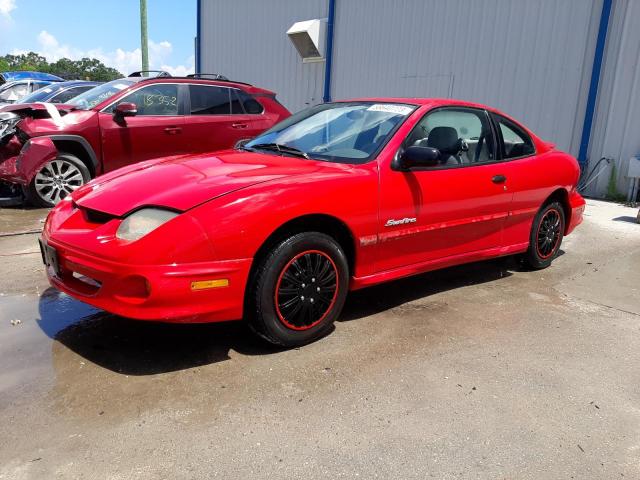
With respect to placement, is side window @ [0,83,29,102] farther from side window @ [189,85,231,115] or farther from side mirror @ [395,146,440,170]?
side mirror @ [395,146,440,170]

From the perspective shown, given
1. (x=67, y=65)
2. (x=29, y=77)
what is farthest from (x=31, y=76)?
(x=67, y=65)

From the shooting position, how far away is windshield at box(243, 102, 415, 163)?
3.62 meters

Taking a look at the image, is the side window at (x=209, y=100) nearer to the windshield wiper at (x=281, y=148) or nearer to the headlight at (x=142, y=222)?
the windshield wiper at (x=281, y=148)

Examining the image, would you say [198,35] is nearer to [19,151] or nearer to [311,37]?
[311,37]

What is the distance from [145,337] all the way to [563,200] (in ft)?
12.8

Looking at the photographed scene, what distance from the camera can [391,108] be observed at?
3.96 metres

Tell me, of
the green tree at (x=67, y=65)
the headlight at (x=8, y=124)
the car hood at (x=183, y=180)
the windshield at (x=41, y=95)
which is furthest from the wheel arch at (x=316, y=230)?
the green tree at (x=67, y=65)

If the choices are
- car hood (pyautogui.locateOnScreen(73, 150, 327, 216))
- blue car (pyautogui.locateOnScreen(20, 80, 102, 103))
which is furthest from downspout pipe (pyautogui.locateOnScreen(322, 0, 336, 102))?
car hood (pyautogui.locateOnScreen(73, 150, 327, 216))

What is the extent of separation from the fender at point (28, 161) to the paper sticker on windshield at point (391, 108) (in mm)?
4257

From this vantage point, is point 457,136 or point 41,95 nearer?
point 457,136

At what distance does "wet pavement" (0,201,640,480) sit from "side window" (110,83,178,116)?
3384 mm

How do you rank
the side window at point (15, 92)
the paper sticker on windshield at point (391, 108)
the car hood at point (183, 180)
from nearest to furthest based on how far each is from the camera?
the car hood at point (183, 180), the paper sticker on windshield at point (391, 108), the side window at point (15, 92)

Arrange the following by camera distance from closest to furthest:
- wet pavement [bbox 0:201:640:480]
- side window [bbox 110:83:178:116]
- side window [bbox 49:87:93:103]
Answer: wet pavement [bbox 0:201:640:480]
side window [bbox 110:83:178:116]
side window [bbox 49:87:93:103]

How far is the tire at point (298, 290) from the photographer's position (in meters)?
2.92
